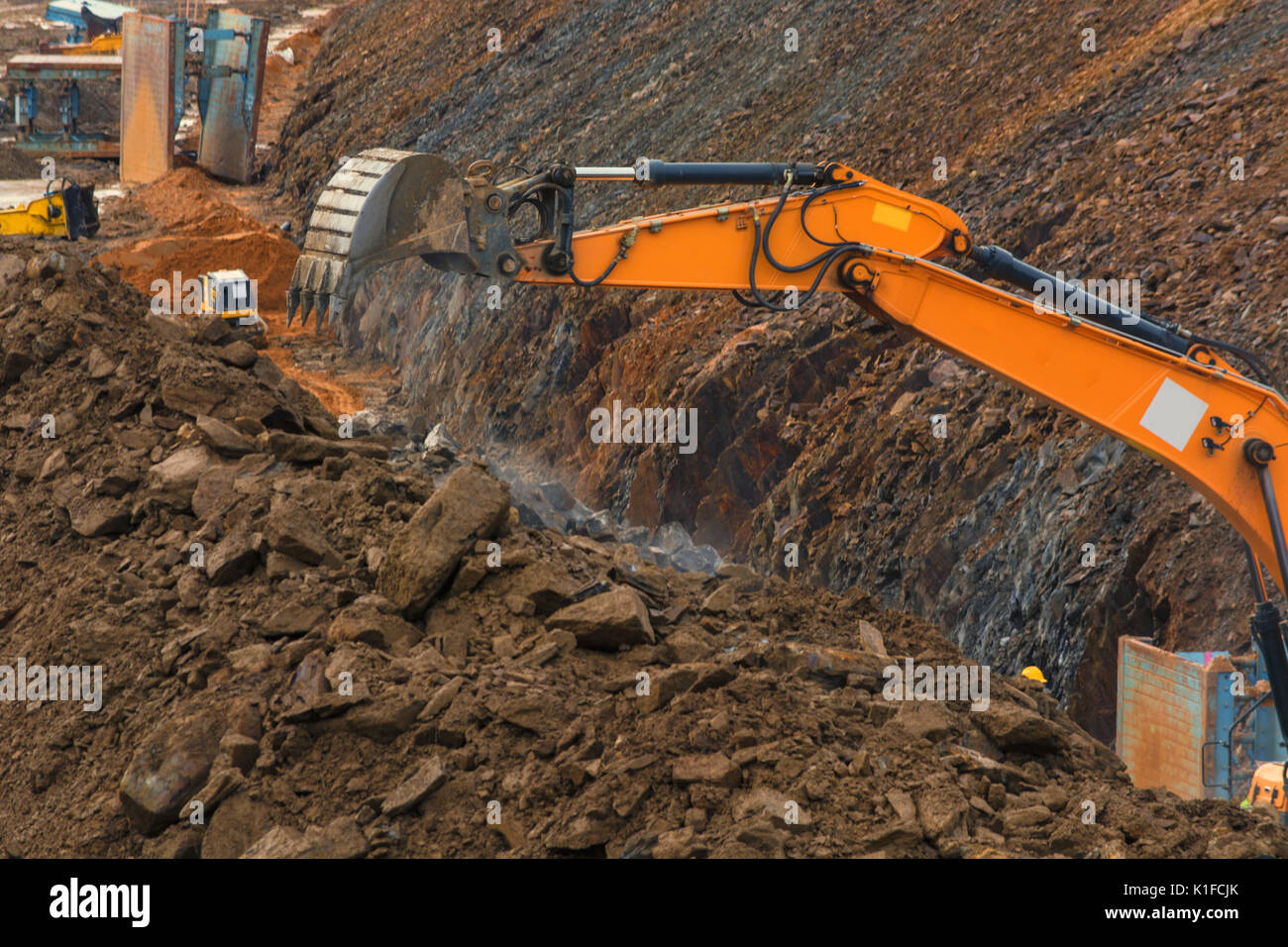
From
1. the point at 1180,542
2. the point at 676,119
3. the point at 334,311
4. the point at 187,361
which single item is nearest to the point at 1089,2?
the point at 676,119

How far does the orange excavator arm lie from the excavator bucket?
6.7 inches

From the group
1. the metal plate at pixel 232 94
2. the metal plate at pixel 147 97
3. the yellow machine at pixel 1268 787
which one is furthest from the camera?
the metal plate at pixel 232 94

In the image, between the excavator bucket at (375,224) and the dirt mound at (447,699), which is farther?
the excavator bucket at (375,224)

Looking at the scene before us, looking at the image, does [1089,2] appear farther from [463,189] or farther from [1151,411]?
[463,189]

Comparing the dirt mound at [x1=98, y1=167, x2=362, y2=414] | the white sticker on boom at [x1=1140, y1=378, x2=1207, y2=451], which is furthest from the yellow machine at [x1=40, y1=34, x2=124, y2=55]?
the white sticker on boom at [x1=1140, y1=378, x2=1207, y2=451]

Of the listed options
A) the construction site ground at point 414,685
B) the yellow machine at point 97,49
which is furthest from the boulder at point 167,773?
the yellow machine at point 97,49

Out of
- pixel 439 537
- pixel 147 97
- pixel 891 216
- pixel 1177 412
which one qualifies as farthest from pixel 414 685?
pixel 147 97

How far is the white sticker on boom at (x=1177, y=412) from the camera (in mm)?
7578

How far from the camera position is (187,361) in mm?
10078

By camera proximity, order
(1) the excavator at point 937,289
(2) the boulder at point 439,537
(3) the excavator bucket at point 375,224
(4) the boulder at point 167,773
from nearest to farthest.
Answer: (4) the boulder at point 167,773 → (3) the excavator bucket at point 375,224 → (2) the boulder at point 439,537 → (1) the excavator at point 937,289

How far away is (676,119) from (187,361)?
1321cm

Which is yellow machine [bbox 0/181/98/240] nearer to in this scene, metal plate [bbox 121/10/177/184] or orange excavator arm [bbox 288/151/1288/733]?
metal plate [bbox 121/10/177/184]

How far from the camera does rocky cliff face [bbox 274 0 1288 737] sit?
10914mm

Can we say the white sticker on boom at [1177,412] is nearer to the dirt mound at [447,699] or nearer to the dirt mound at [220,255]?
the dirt mound at [447,699]
